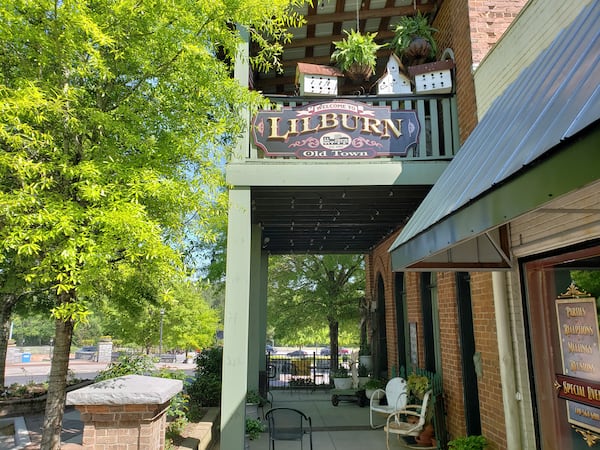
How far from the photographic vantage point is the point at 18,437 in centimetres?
776

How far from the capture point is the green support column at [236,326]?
5820mm

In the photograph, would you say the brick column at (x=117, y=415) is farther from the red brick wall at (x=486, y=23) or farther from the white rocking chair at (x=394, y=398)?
the red brick wall at (x=486, y=23)

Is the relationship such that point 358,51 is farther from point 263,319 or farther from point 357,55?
point 263,319

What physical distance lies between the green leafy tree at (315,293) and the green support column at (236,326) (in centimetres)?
1103

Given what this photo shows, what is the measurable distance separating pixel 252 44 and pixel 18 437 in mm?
7895

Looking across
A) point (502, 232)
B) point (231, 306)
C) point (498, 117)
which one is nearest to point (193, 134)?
point (231, 306)

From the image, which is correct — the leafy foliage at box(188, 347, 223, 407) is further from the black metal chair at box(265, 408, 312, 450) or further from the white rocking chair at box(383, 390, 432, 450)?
the white rocking chair at box(383, 390, 432, 450)

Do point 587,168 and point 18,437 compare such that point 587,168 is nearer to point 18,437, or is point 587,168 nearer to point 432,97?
point 432,97

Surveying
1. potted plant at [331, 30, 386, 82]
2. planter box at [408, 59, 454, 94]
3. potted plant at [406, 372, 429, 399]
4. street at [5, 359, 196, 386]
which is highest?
potted plant at [331, 30, 386, 82]

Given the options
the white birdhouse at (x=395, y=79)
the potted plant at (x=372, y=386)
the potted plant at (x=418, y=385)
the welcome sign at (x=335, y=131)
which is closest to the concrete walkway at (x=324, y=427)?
the potted plant at (x=372, y=386)

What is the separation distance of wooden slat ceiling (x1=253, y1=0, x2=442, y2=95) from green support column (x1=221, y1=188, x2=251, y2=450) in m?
3.26

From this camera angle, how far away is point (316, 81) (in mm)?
6988

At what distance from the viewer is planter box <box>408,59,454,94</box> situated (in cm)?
689

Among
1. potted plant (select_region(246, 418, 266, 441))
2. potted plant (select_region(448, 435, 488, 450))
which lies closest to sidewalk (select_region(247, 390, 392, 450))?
potted plant (select_region(246, 418, 266, 441))
